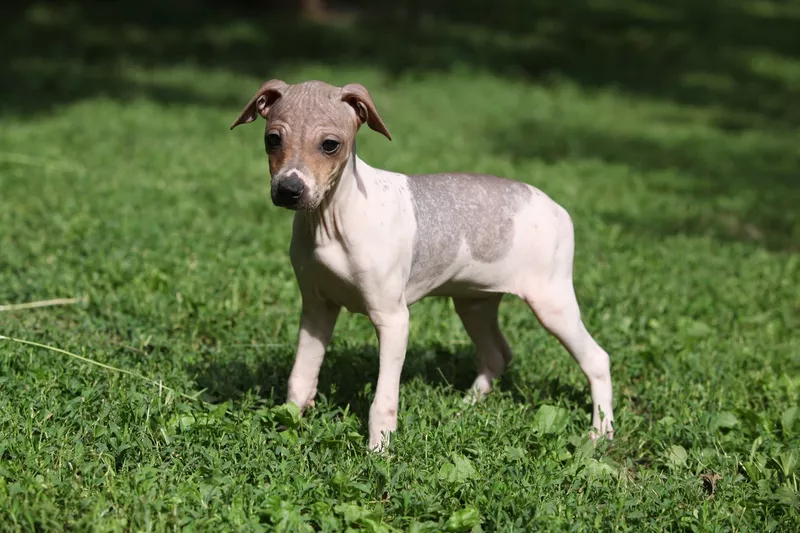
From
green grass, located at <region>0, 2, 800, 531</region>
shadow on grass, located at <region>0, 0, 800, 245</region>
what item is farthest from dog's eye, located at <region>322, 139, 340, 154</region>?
shadow on grass, located at <region>0, 0, 800, 245</region>

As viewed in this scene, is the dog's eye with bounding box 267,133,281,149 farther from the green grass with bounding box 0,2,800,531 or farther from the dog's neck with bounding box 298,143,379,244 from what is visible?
the green grass with bounding box 0,2,800,531

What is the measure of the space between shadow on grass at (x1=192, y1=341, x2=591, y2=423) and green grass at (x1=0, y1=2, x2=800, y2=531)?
2 centimetres

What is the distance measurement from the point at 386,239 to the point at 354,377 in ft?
3.88

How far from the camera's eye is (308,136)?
12.9ft

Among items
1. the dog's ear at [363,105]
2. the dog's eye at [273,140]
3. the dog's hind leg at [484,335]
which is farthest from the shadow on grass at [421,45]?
the dog's eye at [273,140]

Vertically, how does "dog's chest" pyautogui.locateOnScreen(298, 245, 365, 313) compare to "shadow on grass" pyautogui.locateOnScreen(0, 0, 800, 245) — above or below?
above

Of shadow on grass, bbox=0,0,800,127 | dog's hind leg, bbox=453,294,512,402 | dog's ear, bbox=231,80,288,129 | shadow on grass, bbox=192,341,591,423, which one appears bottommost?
shadow on grass, bbox=0,0,800,127

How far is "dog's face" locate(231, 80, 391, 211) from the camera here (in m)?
3.87

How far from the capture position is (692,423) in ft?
16.2

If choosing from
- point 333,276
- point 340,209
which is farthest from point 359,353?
point 340,209

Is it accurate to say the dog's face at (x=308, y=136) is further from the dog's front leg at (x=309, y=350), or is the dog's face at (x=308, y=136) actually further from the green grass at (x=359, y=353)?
the green grass at (x=359, y=353)

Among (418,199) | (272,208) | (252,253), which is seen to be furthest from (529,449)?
(272,208)

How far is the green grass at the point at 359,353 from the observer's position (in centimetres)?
396

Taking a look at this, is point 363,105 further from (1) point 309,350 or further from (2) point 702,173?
(2) point 702,173
